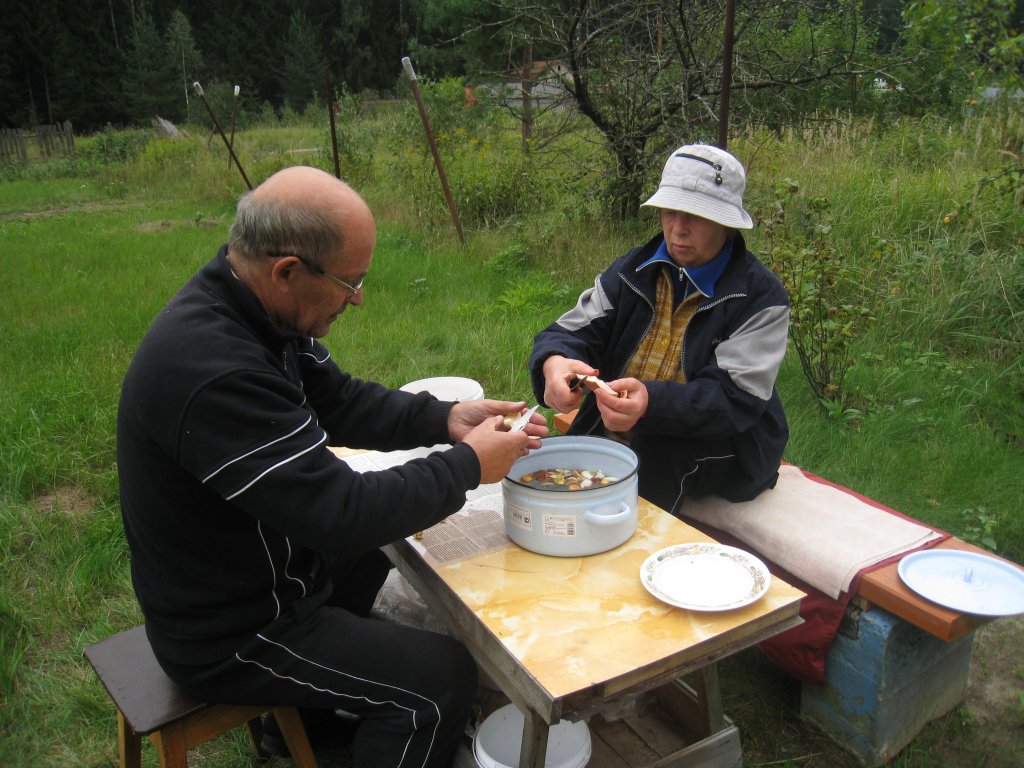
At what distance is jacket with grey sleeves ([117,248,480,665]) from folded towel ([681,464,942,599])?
3.51ft

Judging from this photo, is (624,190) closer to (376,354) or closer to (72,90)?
(376,354)

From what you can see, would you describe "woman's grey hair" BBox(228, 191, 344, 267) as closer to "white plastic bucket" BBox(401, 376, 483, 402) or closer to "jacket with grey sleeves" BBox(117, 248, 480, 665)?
"jacket with grey sleeves" BBox(117, 248, 480, 665)

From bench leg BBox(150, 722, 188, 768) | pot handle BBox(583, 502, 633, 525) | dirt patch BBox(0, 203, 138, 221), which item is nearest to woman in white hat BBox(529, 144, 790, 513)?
pot handle BBox(583, 502, 633, 525)

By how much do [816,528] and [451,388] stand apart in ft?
4.06

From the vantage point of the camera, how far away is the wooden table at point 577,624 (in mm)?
1463

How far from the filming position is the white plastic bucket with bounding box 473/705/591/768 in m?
2.05

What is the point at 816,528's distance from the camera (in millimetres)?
2363

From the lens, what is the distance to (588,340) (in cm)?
273

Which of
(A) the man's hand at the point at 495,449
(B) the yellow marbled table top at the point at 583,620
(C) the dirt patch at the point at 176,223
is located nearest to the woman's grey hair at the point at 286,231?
(A) the man's hand at the point at 495,449

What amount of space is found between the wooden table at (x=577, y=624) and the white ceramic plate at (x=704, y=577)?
0.08 ft

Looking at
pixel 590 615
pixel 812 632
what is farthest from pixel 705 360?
pixel 590 615

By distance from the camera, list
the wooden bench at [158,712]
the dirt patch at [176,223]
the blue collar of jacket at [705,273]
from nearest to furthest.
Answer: the wooden bench at [158,712] → the blue collar of jacket at [705,273] → the dirt patch at [176,223]

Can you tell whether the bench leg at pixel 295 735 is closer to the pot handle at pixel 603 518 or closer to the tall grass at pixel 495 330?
the tall grass at pixel 495 330

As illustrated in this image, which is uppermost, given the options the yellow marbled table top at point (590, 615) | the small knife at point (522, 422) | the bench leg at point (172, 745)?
the small knife at point (522, 422)
